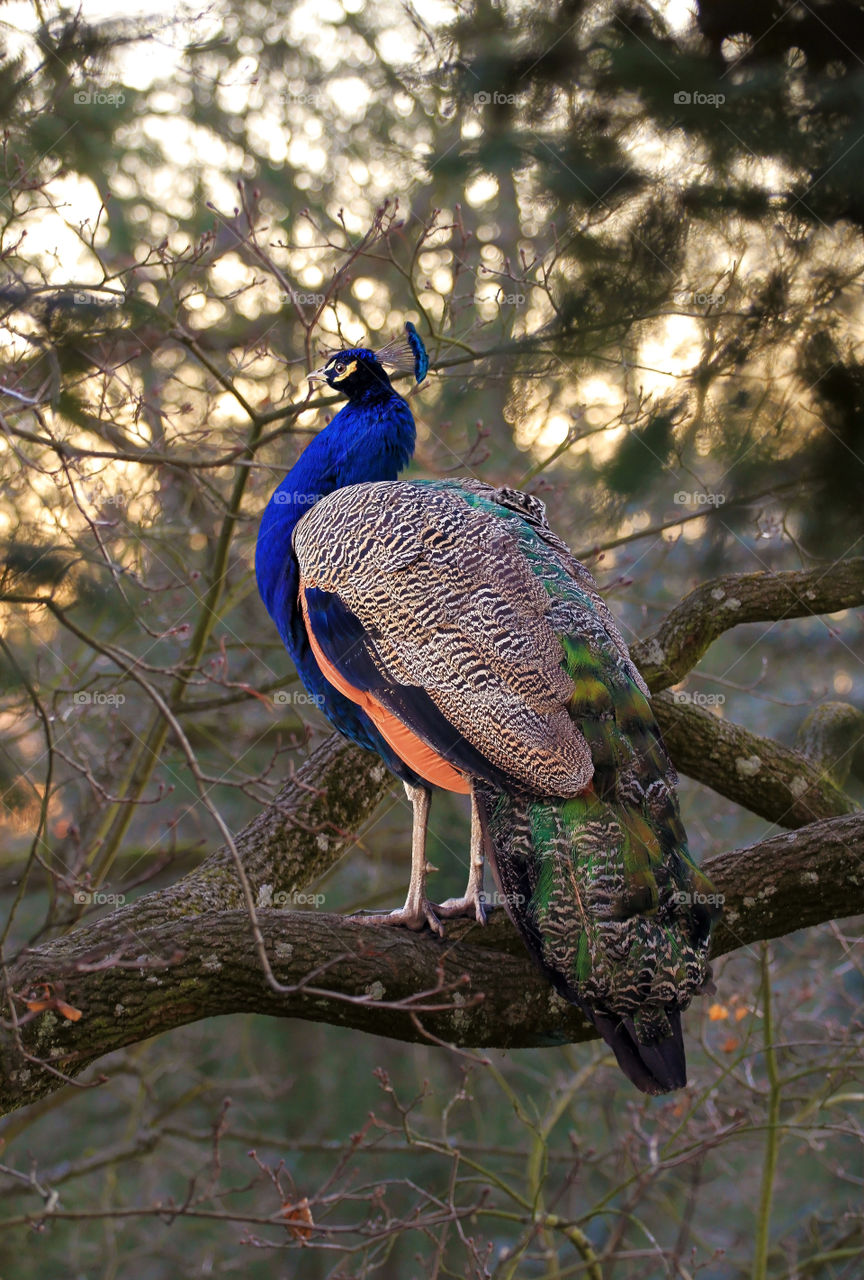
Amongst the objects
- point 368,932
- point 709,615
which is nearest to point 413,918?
point 368,932

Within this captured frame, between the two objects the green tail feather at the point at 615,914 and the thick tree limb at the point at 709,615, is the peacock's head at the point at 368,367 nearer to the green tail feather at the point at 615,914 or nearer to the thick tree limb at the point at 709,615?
the thick tree limb at the point at 709,615

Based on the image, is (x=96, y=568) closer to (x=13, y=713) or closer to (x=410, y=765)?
(x=13, y=713)

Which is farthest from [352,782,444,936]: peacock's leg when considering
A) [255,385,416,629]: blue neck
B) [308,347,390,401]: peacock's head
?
[308,347,390,401]: peacock's head

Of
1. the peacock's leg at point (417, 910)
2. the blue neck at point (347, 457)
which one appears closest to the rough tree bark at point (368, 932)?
the peacock's leg at point (417, 910)

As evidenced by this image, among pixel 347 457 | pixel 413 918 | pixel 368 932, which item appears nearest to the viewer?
pixel 368 932

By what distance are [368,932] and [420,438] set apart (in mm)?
3805

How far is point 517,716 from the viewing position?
10.5 ft

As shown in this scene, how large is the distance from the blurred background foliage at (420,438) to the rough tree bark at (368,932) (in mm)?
282

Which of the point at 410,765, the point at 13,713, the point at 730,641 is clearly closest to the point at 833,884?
the point at 410,765

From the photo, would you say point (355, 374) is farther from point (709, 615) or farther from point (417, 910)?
point (417, 910)

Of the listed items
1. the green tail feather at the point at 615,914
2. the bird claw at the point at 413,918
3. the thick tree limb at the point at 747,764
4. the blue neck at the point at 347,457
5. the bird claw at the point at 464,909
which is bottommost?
the thick tree limb at the point at 747,764

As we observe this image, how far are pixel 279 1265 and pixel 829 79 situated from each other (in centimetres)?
1042

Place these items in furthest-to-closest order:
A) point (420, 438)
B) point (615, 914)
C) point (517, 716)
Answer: point (420, 438) < point (517, 716) < point (615, 914)

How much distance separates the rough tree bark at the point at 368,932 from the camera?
3018 millimetres
